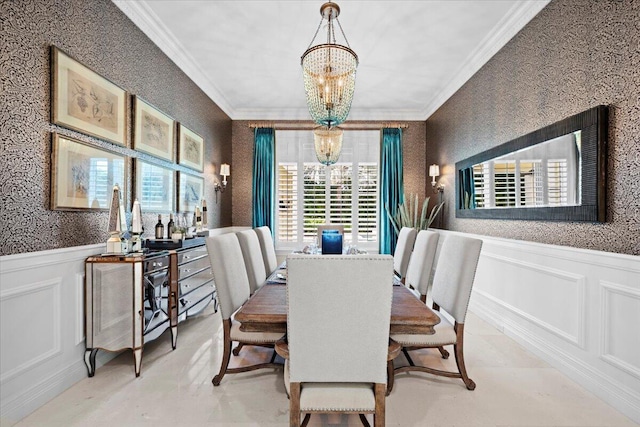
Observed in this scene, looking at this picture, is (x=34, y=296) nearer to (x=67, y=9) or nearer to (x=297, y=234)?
(x=67, y=9)

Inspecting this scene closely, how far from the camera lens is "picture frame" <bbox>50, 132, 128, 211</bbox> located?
2002 mm

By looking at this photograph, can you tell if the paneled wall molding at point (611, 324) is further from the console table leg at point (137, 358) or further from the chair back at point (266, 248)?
the console table leg at point (137, 358)

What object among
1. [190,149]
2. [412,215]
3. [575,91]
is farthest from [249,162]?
[575,91]

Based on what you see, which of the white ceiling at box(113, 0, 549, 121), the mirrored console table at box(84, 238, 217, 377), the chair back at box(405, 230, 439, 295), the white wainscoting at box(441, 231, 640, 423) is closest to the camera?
the white wainscoting at box(441, 231, 640, 423)

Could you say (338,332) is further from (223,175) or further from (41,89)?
(223,175)

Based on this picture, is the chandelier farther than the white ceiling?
No

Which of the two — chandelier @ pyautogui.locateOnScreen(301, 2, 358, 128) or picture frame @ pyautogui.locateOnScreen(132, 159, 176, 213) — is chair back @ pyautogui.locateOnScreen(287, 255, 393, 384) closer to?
chandelier @ pyautogui.locateOnScreen(301, 2, 358, 128)

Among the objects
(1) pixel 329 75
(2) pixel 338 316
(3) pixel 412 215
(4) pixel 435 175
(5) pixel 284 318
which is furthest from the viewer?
(3) pixel 412 215

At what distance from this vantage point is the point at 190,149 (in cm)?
390

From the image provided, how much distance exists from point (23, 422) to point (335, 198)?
4505 mm

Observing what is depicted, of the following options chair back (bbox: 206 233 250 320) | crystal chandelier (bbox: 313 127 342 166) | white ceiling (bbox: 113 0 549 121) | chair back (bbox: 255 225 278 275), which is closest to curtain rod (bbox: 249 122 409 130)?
white ceiling (bbox: 113 0 549 121)

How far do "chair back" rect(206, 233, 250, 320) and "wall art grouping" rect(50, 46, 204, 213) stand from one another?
3.42 ft

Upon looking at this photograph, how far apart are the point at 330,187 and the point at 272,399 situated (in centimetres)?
400

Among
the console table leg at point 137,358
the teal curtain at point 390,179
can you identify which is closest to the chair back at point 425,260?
the console table leg at point 137,358
